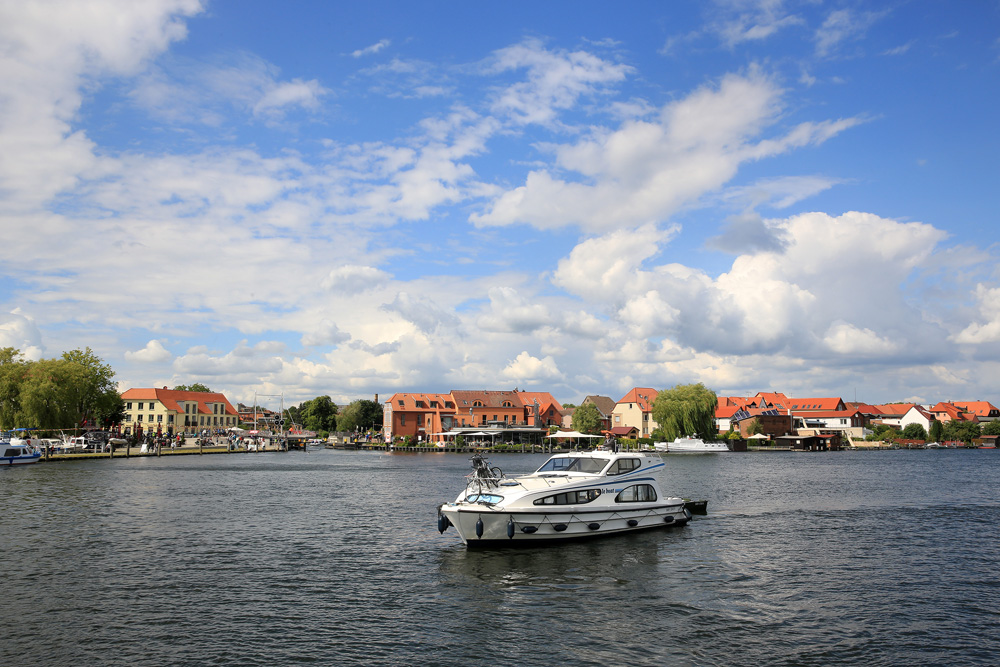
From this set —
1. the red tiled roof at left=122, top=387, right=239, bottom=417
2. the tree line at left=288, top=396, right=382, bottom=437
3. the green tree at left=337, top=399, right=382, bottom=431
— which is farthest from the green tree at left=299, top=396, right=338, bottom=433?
the red tiled roof at left=122, top=387, right=239, bottom=417

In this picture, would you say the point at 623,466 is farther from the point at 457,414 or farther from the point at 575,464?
the point at 457,414

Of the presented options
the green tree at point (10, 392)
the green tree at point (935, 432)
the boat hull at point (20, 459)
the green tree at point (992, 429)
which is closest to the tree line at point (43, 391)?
the green tree at point (10, 392)

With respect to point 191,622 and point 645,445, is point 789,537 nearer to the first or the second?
point 191,622

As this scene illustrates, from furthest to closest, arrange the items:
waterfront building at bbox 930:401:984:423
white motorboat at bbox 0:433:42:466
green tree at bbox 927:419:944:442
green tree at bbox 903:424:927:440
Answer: waterfront building at bbox 930:401:984:423 < green tree at bbox 903:424:927:440 < green tree at bbox 927:419:944:442 < white motorboat at bbox 0:433:42:466

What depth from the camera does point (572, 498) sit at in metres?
26.4

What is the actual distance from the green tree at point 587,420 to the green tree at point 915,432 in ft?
245

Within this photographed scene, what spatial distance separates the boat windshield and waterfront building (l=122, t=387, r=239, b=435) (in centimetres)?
12885

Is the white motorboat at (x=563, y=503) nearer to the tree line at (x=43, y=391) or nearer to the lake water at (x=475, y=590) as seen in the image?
the lake water at (x=475, y=590)

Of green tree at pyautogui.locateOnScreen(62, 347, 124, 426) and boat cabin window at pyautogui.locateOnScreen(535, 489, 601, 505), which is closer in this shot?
boat cabin window at pyautogui.locateOnScreen(535, 489, 601, 505)

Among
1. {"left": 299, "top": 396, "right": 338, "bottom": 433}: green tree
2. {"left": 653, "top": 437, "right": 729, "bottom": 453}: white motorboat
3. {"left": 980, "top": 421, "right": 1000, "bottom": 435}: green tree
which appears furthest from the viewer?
{"left": 299, "top": 396, "right": 338, "bottom": 433}: green tree

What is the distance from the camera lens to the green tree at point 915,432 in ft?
501

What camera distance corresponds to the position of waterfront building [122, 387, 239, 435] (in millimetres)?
145250

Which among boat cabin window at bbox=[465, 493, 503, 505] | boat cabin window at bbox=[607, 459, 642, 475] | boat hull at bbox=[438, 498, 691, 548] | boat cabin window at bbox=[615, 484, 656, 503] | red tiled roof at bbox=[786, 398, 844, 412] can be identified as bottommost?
boat hull at bbox=[438, 498, 691, 548]

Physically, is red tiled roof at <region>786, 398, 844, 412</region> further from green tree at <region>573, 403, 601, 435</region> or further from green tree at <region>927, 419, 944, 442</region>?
green tree at <region>573, 403, 601, 435</region>
